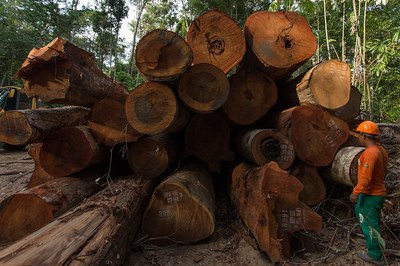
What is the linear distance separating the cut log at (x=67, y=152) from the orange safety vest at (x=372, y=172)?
2.95m

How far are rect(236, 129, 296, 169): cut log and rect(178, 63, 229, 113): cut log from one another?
0.59 metres

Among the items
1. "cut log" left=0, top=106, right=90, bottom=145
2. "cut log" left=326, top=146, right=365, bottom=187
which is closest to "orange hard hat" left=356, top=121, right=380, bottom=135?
"cut log" left=326, top=146, right=365, bottom=187

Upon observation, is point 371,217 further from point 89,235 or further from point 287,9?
point 287,9

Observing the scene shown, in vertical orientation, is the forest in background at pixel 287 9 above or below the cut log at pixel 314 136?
above

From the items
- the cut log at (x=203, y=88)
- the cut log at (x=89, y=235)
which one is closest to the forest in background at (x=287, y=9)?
the cut log at (x=203, y=88)

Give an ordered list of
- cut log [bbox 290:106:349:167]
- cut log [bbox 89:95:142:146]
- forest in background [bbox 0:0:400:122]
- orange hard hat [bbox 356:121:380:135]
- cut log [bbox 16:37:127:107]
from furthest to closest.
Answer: forest in background [bbox 0:0:400:122], cut log [bbox 89:95:142:146], cut log [bbox 290:106:349:167], cut log [bbox 16:37:127:107], orange hard hat [bbox 356:121:380:135]

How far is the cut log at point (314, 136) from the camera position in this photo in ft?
11.8

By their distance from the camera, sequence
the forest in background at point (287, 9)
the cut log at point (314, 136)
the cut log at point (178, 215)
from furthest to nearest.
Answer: the forest in background at point (287, 9) < the cut log at point (314, 136) < the cut log at point (178, 215)

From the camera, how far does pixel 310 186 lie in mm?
→ 3695

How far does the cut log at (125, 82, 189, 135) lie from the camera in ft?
11.0

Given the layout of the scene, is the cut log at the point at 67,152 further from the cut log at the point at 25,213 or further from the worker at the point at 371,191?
the worker at the point at 371,191

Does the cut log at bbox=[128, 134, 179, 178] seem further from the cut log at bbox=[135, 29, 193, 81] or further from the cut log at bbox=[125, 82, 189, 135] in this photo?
the cut log at bbox=[135, 29, 193, 81]

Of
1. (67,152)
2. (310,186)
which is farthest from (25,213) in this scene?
(310,186)

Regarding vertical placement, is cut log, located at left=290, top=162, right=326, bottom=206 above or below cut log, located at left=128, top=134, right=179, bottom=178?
below
